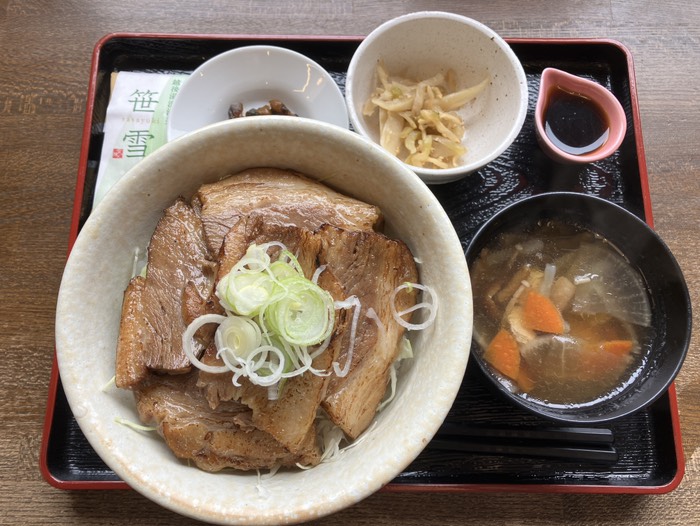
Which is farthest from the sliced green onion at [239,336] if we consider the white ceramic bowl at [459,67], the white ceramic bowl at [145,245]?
the white ceramic bowl at [459,67]

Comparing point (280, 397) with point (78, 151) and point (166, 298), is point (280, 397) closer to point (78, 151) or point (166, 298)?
point (166, 298)

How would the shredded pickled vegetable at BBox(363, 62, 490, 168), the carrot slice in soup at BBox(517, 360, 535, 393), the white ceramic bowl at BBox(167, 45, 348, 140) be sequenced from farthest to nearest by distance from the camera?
the white ceramic bowl at BBox(167, 45, 348, 140), the shredded pickled vegetable at BBox(363, 62, 490, 168), the carrot slice in soup at BBox(517, 360, 535, 393)

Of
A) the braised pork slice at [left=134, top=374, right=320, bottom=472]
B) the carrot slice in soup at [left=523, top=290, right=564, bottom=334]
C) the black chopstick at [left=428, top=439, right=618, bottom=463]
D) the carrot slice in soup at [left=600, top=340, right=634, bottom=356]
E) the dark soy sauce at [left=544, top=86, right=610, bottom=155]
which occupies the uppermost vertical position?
the dark soy sauce at [left=544, top=86, right=610, bottom=155]

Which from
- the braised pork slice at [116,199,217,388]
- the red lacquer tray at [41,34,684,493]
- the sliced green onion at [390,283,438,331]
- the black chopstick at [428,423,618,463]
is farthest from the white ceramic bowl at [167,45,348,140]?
the black chopstick at [428,423,618,463]

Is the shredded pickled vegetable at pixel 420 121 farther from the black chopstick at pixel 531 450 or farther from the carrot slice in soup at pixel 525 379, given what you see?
the black chopstick at pixel 531 450

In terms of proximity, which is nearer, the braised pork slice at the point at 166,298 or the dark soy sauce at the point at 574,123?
the braised pork slice at the point at 166,298

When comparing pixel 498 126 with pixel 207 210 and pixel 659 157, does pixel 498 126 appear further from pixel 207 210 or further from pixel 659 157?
pixel 207 210

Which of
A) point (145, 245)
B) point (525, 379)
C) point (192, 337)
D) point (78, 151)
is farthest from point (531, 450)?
point (78, 151)

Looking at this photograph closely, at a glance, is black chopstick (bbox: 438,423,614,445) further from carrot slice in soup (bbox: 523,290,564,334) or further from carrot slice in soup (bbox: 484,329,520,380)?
carrot slice in soup (bbox: 523,290,564,334)
